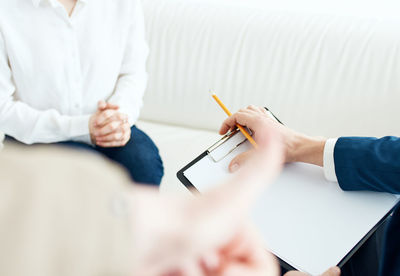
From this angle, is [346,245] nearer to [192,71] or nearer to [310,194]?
[310,194]

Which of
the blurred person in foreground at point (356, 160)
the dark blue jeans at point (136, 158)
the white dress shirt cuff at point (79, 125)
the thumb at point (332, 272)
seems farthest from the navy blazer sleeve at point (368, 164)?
the white dress shirt cuff at point (79, 125)

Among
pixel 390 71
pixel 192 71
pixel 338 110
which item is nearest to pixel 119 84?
pixel 192 71

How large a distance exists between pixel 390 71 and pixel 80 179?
3.20 feet

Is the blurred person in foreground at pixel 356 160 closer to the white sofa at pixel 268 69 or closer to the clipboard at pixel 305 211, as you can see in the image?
the clipboard at pixel 305 211

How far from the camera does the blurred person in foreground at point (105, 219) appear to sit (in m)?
0.18

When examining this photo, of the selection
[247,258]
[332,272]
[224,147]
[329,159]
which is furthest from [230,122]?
[247,258]

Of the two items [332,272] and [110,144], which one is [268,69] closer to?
[110,144]

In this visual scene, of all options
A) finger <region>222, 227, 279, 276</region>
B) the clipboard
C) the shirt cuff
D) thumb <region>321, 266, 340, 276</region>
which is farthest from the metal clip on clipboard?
finger <region>222, 227, 279, 276</region>

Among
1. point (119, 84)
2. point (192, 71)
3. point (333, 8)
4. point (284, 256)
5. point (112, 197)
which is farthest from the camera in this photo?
point (333, 8)

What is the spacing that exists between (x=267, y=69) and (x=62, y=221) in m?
0.95

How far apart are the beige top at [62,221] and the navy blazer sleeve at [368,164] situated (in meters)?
0.51

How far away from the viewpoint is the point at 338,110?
104 cm

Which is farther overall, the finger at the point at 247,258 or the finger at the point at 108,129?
the finger at the point at 108,129

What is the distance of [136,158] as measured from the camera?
860 millimetres
